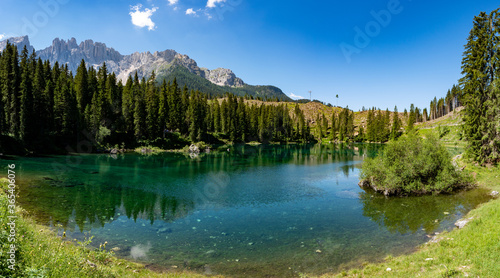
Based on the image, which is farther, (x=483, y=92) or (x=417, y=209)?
(x=483, y=92)

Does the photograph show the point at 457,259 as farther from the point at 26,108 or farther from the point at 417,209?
the point at 26,108

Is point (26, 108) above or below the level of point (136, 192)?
above

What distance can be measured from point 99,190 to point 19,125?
48.4 meters

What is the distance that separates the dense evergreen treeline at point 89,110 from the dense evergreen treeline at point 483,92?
91496 mm

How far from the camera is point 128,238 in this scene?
20281 millimetres

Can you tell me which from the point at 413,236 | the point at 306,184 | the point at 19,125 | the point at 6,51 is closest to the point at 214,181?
the point at 306,184

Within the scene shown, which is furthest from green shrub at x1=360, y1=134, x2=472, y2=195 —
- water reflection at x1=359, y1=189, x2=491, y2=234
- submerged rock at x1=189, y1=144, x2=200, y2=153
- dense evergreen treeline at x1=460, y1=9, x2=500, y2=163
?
submerged rock at x1=189, y1=144, x2=200, y2=153

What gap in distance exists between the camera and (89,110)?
8744cm

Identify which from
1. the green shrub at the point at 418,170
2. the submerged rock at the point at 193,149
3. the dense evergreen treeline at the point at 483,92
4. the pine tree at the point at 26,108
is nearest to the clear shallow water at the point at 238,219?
the green shrub at the point at 418,170

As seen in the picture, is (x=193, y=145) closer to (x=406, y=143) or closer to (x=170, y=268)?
(x=406, y=143)

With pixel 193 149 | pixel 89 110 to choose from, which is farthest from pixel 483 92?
pixel 89 110

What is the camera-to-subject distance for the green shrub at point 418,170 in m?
33.5

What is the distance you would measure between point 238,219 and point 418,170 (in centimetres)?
2528

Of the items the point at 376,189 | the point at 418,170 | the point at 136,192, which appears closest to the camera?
the point at 418,170
